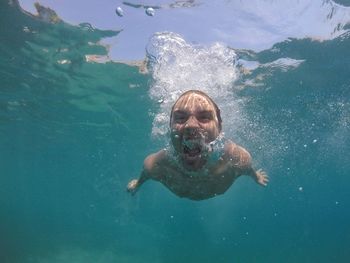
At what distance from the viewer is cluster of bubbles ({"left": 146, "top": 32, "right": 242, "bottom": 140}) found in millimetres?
15234

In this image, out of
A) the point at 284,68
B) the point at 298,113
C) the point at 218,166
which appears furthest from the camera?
the point at 298,113

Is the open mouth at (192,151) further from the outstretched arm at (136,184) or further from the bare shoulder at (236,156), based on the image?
the outstretched arm at (136,184)

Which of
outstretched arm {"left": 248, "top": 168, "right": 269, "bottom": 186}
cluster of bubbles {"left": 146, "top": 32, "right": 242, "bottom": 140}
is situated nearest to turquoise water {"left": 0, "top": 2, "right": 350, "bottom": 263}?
cluster of bubbles {"left": 146, "top": 32, "right": 242, "bottom": 140}

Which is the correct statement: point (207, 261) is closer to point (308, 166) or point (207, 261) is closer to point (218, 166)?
point (308, 166)

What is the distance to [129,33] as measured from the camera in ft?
49.2

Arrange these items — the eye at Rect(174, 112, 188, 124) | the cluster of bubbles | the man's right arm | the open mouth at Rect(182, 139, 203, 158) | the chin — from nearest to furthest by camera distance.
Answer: the open mouth at Rect(182, 139, 203, 158), the eye at Rect(174, 112, 188, 124), the chin, the man's right arm, the cluster of bubbles

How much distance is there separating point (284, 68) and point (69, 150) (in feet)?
112

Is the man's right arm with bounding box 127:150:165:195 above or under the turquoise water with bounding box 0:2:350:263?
under

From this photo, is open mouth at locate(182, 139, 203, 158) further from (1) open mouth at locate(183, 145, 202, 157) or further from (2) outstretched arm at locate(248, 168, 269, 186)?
(2) outstretched arm at locate(248, 168, 269, 186)

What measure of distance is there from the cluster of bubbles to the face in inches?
365

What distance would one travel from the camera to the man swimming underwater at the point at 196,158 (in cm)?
586

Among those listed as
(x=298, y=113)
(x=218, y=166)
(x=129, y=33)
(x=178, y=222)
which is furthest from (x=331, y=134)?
(x=178, y=222)

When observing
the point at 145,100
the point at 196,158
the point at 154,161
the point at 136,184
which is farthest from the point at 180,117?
the point at 145,100

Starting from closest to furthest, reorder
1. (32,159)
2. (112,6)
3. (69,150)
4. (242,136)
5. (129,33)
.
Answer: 1. (112,6)
2. (129,33)
3. (242,136)
4. (69,150)
5. (32,159)
